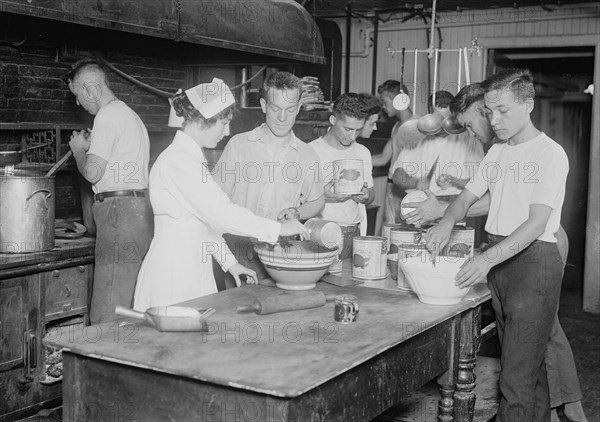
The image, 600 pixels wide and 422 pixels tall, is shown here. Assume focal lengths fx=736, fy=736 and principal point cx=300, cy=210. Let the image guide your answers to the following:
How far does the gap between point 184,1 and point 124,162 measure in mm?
1097

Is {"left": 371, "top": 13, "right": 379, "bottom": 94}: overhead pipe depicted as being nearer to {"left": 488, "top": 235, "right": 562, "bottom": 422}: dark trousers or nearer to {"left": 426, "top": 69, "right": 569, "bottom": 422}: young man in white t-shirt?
{"left": 426, "top": 69, "right": 569, "bottom": 422}: young man in white t-shirt

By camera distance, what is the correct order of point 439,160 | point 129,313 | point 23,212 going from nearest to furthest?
1. point 129,313
2. point 23,212
3. point 439,160

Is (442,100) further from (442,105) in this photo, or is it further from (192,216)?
(192,216)

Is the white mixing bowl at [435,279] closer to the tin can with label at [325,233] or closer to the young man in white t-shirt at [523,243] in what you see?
the young man in white t-shirt at [523,243]

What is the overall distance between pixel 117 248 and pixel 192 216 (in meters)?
→ 1.50

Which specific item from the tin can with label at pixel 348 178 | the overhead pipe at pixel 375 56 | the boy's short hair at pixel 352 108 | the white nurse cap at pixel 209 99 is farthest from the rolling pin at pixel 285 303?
the overhead pipe at pixel 375 56

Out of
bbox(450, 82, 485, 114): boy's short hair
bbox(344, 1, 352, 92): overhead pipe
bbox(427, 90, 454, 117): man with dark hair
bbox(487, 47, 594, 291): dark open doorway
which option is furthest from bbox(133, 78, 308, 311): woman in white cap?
bbox(487, 47, 594, 291): dark open doorway

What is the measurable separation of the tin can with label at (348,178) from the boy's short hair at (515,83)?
943 mm

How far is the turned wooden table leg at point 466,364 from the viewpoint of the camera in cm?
338

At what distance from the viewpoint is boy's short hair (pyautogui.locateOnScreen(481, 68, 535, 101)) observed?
348cm

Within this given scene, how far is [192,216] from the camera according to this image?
341 cm

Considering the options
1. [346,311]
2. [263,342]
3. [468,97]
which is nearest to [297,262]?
[346,311]

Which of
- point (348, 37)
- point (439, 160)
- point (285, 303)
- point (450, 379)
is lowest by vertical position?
point (450, 379)

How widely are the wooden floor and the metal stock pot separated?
7.67 feet
